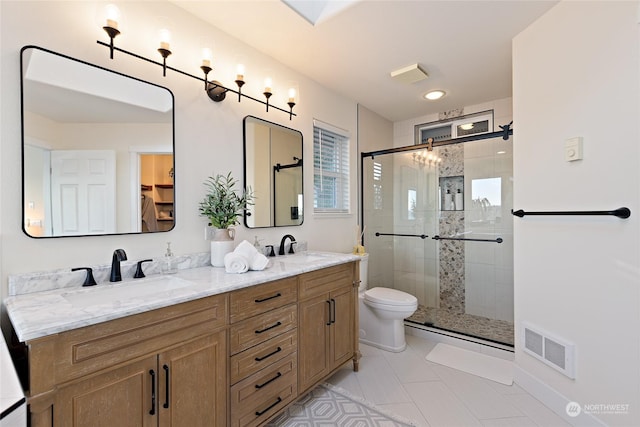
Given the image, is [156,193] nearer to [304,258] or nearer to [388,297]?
[304,258]

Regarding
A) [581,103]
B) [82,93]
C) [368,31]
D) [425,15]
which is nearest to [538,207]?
[581,103]

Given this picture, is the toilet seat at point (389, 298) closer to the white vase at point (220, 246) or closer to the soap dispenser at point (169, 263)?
the white vase at point (220, 246)

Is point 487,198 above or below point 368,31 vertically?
below

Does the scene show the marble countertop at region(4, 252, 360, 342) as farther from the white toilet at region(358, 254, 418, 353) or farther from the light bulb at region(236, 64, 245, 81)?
the light bulb at region(236, 64, 245, 81)

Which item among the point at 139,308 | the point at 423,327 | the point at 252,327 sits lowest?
the point at 423,327

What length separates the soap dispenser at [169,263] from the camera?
1.68 metres

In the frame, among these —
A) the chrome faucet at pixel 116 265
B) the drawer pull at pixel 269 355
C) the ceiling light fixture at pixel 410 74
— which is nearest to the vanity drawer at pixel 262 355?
the drawer pull at pixel 269 355

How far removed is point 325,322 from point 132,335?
46.6 inches

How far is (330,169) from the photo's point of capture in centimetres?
303

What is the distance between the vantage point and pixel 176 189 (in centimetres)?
178

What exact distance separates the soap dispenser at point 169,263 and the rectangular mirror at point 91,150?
14 cm

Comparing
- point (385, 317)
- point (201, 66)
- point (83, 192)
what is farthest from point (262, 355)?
point (201, 66)

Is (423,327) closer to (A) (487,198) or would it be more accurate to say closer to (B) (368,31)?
(A) (487,198)

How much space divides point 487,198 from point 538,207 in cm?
121
